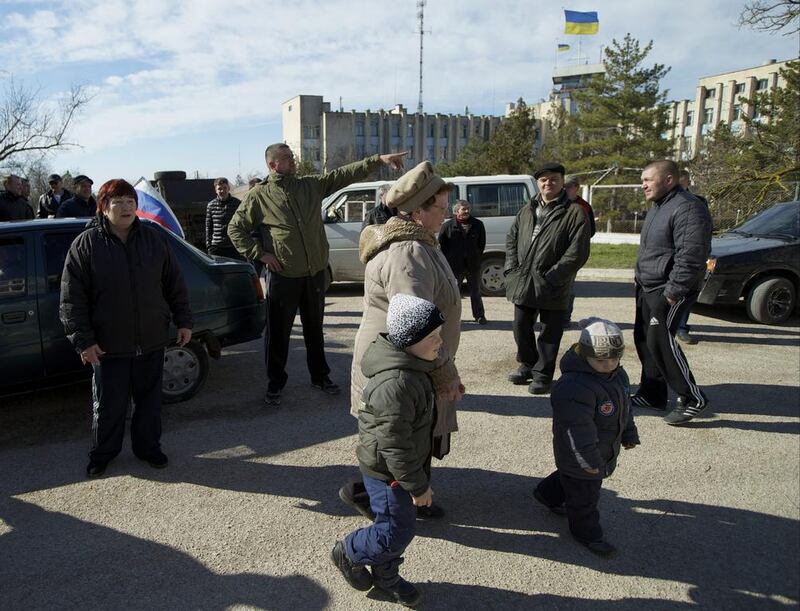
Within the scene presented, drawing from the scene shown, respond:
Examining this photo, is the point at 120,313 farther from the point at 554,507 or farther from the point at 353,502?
the point at 554,507

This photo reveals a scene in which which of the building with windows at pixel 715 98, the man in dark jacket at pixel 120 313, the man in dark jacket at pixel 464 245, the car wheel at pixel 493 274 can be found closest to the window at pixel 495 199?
the car wheel at pixel 493 274

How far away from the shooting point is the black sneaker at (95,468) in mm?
3651

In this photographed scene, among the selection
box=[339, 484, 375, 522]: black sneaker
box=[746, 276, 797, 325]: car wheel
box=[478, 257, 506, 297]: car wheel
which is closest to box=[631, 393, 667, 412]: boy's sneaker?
box=[339, 484, 375, 522]: black sneaker

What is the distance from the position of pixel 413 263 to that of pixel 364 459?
0.90 meters

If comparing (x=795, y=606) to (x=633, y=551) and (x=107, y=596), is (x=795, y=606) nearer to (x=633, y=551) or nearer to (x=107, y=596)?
(x=633, y=551)

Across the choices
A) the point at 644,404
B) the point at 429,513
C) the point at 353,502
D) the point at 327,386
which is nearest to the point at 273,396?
the point at 327,386

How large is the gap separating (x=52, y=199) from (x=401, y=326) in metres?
8.85

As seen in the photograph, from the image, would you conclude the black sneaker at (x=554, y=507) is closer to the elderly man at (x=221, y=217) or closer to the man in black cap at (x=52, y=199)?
the elderly man at (x=221, y=217)

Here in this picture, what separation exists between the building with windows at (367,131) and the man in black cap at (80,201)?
63987 millimetres

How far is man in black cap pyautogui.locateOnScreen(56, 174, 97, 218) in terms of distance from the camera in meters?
7.70

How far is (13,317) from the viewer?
4.08 m

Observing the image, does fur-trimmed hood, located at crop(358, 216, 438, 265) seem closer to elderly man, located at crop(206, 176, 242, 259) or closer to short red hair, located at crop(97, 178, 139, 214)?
short red hair, located at crop(97, 178, 139, 214)

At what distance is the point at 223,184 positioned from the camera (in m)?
7.89

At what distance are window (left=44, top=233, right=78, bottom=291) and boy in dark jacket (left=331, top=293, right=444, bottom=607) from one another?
3.17 metres
